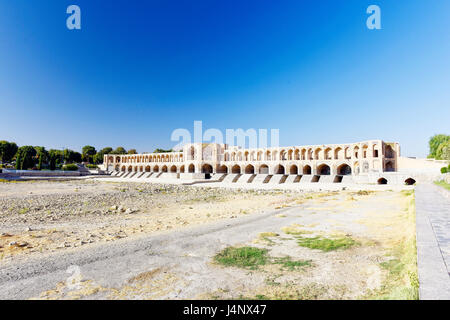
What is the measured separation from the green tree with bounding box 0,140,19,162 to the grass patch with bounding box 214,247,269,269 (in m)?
84.9

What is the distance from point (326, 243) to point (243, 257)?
2.08 m

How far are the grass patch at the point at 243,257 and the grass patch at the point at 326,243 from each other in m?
1.11

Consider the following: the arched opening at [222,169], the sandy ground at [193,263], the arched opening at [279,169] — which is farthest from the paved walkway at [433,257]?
the arched opening at [222,169]

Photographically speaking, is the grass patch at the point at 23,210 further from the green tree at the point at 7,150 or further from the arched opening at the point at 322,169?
the green tree at the point at 7,150

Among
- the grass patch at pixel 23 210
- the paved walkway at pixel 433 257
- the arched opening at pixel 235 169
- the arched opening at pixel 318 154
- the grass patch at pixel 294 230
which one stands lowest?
the grass patch at pixel 23 210

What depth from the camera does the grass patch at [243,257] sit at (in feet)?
14.7

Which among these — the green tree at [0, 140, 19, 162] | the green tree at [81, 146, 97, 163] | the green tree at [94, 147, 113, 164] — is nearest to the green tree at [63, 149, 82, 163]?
the green tree at [81, 146, 97, 163]

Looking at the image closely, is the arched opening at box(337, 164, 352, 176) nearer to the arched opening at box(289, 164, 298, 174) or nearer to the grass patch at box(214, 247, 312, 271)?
the arched opening at box(289, 164, 298, 174)

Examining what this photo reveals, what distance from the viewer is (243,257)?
4840 millimetres

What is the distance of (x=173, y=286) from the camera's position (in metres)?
3.60

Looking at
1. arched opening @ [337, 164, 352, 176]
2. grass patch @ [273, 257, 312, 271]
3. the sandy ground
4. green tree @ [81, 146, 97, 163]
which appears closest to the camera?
the sandy ground

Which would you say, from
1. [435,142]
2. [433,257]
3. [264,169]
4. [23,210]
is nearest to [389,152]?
[264,169]

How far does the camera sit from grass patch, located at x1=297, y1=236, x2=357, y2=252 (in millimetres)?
5220

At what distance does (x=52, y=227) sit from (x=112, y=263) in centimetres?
596
